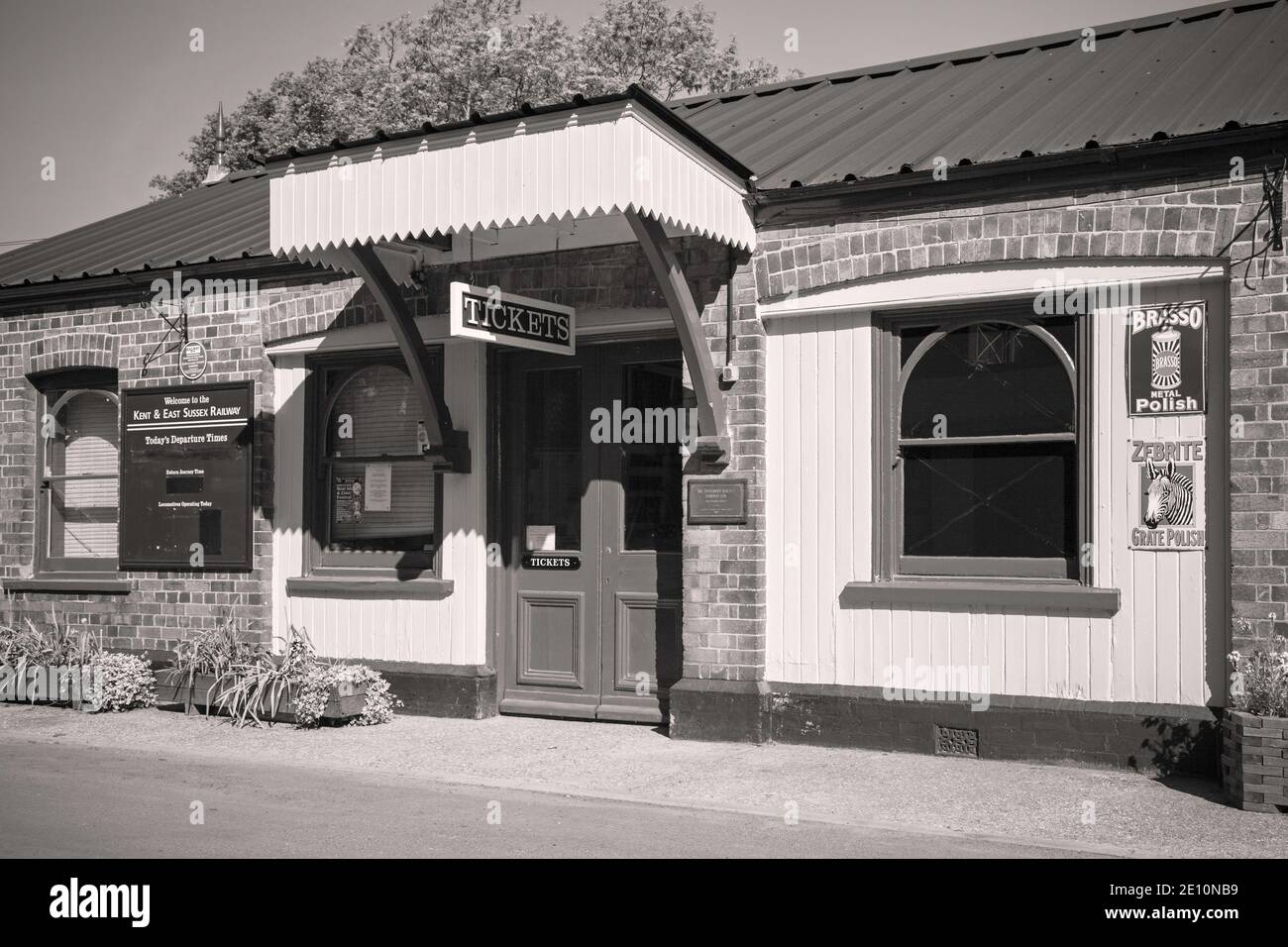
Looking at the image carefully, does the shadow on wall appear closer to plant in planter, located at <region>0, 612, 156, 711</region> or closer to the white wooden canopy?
the white wooden canopy

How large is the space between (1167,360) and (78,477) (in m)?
9.96

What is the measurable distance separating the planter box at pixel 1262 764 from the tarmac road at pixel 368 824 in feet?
4.45

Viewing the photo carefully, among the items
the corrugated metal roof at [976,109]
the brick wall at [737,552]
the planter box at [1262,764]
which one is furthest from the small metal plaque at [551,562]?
the planter box at [1262,764]

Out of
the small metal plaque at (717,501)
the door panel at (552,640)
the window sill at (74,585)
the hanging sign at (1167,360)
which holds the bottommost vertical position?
the door panel at (552,640)

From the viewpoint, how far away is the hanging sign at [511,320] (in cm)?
871

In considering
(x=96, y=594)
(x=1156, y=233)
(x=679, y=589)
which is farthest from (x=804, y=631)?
(x=96, y=594)

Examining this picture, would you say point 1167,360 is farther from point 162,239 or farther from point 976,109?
point 162,239

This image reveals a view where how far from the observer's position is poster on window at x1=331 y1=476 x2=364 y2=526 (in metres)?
11.2

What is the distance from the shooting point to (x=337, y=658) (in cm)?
1105

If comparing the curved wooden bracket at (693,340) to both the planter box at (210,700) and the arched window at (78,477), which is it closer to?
the planter box at (210,700)

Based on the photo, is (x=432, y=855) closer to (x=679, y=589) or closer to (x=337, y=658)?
(x=679, y=589)

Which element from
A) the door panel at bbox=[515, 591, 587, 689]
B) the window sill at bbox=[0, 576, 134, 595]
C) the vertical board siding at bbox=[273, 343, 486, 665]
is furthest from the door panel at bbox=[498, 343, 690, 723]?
the window sill at bbox=[0, 576, 134, 595]

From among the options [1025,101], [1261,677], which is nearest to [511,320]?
[1025,101]

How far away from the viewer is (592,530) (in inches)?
399
